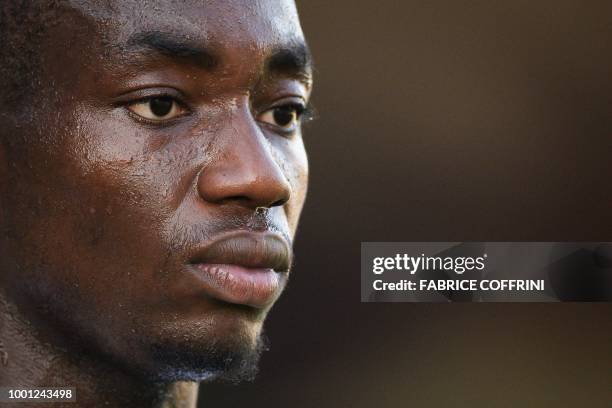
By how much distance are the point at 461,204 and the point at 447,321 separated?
0.54 m

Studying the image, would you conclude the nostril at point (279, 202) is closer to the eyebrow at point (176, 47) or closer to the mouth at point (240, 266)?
the mouth at point (240, 266)

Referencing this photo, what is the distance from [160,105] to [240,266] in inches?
18.2

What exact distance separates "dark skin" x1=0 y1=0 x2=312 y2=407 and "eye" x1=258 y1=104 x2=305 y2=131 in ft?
0.43

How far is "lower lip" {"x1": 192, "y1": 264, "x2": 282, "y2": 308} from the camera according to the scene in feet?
8.02

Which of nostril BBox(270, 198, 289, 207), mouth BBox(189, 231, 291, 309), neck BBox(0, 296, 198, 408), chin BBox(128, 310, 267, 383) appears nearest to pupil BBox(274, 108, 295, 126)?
nostril BBox(270, 198, 289, 207)

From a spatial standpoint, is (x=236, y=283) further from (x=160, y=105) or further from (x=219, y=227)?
(x=160, y=105)

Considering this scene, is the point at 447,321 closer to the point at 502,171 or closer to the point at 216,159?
the point at 502,171

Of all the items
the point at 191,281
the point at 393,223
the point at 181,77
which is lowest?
the point at 191,281

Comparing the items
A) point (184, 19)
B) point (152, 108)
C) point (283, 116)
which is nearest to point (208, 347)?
point (152, 108)

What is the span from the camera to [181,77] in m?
2.49

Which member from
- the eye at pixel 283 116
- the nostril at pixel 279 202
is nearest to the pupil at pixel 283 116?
the eye at pixel 283 116

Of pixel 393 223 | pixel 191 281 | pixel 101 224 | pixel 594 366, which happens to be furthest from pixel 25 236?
pixel 594 366

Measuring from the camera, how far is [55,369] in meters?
2.66

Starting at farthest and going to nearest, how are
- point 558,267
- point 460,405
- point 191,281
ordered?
point 460,405
point 558,267
point 191,281
